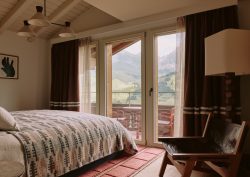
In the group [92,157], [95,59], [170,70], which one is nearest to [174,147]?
[92,157]

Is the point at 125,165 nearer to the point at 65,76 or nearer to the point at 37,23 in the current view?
the point at 37,23

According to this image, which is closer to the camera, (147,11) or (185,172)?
(185,172)

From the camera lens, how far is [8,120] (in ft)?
6.36

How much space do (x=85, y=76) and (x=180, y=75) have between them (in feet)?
6.40

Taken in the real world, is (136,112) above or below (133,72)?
below

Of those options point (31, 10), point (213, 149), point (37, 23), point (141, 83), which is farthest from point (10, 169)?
point (31, 10)

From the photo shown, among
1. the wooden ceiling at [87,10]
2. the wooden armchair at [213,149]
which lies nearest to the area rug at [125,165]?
the wooden armchair at [213,149]

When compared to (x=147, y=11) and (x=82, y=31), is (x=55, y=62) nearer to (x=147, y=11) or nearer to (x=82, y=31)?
(x=82, y=31)

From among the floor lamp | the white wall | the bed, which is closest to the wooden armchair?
the floor lamp

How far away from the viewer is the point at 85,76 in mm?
4285

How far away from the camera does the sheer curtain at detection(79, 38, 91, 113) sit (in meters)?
4.27

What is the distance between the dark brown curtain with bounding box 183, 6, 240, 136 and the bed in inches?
40.9

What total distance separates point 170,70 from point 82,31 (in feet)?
6.48

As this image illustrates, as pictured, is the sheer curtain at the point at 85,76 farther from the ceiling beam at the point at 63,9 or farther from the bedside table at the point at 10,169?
the bedside table at the point at 10,169
